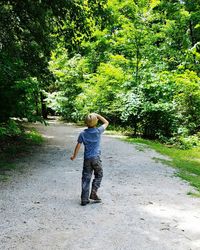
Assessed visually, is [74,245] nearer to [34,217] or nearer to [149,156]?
[34,217]

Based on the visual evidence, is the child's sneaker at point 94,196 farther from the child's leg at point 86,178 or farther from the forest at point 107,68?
the forest at point 107,68

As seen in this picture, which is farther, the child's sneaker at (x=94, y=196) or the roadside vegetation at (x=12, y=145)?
the roadside vegetation at (x=12, y=145)

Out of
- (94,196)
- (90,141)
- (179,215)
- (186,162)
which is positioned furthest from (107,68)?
(179,215)

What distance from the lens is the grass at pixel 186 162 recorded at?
8.30 metres

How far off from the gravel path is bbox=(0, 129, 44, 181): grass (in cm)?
34

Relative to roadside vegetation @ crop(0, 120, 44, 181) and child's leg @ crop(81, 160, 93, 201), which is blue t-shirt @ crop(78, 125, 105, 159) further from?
roadside vegetation @ crop(0, 120, 44, 181)

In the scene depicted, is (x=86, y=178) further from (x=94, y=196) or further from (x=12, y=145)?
(x=12, y=145)

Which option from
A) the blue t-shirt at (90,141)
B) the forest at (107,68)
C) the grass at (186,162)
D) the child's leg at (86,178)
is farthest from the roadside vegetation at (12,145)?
the grass at (186,162)

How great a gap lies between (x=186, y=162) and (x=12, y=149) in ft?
19.0

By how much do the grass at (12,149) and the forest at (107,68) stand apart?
28.7 inches

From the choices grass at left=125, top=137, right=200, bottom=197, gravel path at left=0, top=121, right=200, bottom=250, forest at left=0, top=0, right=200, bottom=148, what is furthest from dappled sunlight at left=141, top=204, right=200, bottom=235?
forest at left=0, top=0, right=200, bottom=148

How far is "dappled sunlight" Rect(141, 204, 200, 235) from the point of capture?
484cm

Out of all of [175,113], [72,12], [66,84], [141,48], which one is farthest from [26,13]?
[66,84]

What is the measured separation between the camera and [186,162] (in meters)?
10.7
